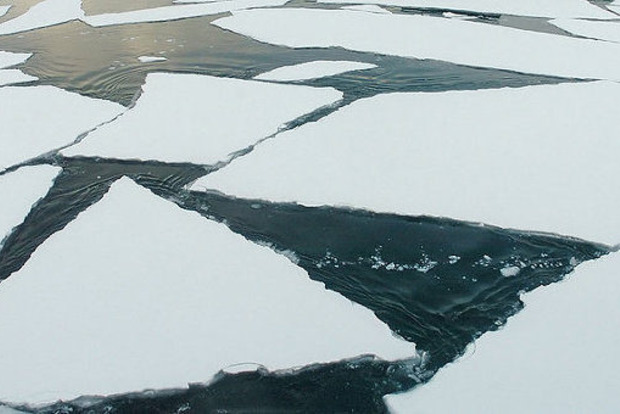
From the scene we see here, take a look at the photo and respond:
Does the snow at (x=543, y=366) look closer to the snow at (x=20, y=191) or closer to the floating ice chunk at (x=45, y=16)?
the snow at (x=20, y=191)

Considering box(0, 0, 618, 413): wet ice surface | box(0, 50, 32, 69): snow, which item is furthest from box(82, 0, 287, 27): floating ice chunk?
box(0, 0, 618, 413): wet ice surface

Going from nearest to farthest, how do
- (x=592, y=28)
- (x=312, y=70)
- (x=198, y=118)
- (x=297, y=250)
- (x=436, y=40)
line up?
(x=297, y=250) < (x=198, y=118) < (x=312, y=70) < (x=436, y=40) < (x=592, y=28)

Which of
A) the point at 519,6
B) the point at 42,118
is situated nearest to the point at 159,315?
the point at 42,118

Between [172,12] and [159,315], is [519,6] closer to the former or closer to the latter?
[172,12]

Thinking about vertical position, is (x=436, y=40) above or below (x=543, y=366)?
above

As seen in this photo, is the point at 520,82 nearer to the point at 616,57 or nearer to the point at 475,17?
the point at 616,57

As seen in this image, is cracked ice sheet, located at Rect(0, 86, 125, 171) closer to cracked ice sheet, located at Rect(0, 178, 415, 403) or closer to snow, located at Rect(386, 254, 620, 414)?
cracked ice sheet, located at Rect(0, 178, 415, 403)

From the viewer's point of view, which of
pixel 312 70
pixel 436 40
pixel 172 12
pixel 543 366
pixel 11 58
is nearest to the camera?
pixel 543 366

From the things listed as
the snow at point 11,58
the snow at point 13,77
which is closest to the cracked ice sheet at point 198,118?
the snow at point 13,77
